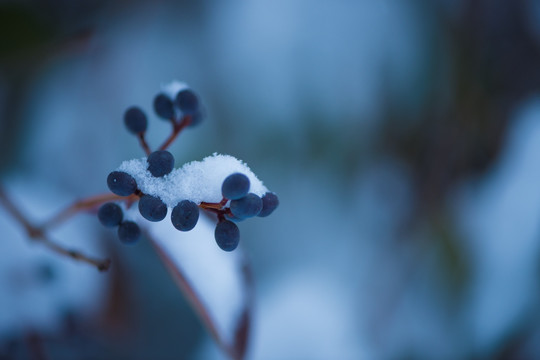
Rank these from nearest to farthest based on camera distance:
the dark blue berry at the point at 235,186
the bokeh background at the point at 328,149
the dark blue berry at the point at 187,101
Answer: the dark blue berry at the point at 235,186 < the dark blue berry at the point at 187,101 < the bokeh background at the point at 328,149

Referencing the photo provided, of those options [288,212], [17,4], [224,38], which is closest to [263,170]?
[288,212]

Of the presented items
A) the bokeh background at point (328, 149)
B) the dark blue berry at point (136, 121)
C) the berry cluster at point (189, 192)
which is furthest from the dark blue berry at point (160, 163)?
the bokeh background at point (328, 149)

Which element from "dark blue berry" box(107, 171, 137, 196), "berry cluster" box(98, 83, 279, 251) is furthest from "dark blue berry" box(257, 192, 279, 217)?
"dark blue berry" box(107, 171, 137, 196)

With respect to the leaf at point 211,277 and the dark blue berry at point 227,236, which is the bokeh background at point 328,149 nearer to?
the leaf at point 211,277

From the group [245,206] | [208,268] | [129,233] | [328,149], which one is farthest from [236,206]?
[328,149]

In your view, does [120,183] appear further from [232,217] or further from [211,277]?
[211,277]

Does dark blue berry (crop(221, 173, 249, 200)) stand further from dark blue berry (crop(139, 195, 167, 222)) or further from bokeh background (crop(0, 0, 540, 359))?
bokeh background (crop(0, 0, 540, 359))
